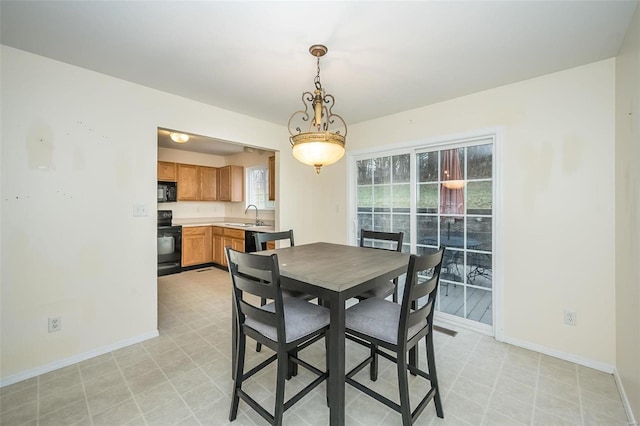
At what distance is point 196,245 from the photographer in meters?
5.19

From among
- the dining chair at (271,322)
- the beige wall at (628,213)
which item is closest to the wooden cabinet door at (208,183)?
the dining chair at (271,322)

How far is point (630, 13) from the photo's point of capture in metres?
1.60

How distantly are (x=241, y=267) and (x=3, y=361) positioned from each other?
1964 mm

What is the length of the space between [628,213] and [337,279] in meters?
1.94

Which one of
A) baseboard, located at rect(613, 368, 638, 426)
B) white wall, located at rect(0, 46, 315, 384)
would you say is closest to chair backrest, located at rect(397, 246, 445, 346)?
baseboard, located at rect(613, 368, 638, 426)

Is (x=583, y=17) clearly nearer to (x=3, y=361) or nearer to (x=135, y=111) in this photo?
(x=135, y=111)

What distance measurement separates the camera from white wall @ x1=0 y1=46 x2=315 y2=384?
198 centimetres

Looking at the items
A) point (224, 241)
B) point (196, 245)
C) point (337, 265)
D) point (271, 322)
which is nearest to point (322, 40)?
point (337, 265)

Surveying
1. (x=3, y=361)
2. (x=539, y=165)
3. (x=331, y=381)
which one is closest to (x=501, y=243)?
(x=539, y=165)

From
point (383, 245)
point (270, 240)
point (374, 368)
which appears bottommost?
point (374, 368)

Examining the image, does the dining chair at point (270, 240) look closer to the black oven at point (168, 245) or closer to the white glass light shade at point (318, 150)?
the white glass light shade at point (318, 150)

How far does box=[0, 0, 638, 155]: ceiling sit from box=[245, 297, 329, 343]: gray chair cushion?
177 cm

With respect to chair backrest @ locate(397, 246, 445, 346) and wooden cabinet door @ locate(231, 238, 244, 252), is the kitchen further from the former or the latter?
chair backrest @ locate(397, 246, 445, 346)

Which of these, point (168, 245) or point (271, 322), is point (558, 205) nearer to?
point (271, 322)
